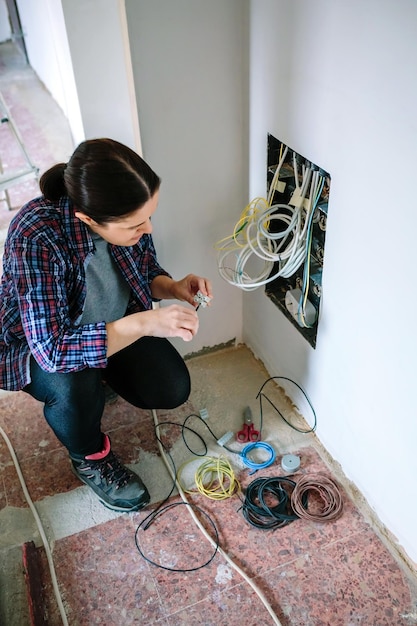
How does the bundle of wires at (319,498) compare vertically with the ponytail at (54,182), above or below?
below

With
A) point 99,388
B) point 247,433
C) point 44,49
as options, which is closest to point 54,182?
point 99,388

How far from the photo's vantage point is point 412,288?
1165mm

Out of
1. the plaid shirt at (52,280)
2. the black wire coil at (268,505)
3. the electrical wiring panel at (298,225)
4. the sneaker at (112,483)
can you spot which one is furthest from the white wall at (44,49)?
the black wire coil at (268,505)

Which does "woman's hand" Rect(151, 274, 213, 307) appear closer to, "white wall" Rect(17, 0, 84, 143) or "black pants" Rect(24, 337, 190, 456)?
"black pants" Rect(24, 337, 190, 456)

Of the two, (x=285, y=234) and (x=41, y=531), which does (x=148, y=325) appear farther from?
(x=41, y=531)

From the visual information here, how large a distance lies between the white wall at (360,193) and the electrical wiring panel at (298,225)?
51 millimetres

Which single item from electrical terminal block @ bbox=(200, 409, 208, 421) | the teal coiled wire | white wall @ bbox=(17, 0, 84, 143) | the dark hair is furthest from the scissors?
white wall @ bbox=(17, 0, 84, 143)

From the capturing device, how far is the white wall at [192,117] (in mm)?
1460

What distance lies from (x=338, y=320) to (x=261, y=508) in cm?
56

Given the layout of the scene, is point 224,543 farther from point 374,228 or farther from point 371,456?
point 374,228

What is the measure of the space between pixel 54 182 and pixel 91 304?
0.32 metres

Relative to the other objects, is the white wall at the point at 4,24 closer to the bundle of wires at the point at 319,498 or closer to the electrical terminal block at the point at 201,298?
the electrical terminal block at the point at 201,298

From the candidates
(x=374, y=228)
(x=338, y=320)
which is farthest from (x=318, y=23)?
(x=338, y=320)

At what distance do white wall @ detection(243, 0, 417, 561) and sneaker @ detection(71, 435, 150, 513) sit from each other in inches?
23.0
